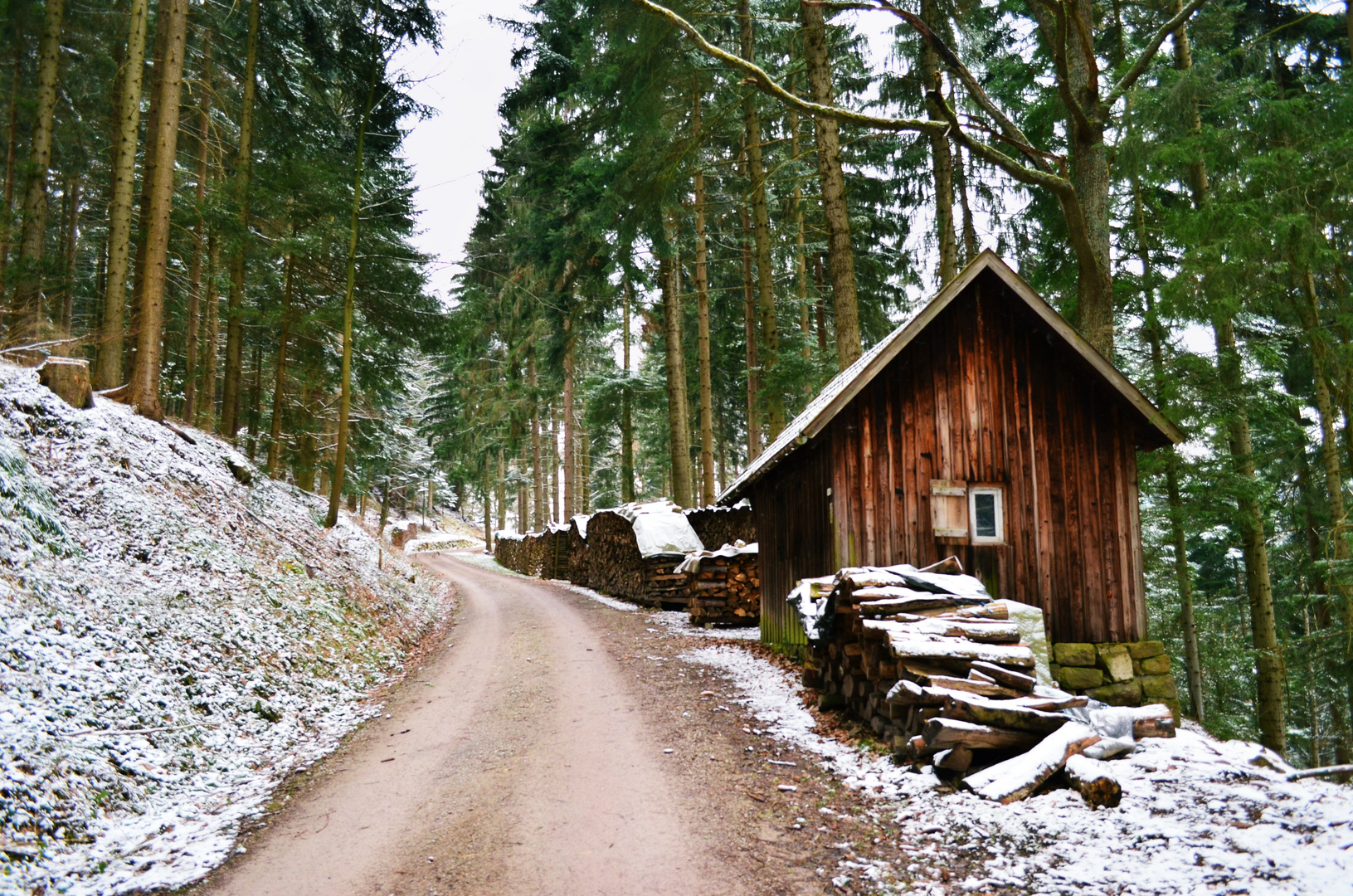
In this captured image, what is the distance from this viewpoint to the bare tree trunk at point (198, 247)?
14.6 metres

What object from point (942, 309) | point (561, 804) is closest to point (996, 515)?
point (942, 309)

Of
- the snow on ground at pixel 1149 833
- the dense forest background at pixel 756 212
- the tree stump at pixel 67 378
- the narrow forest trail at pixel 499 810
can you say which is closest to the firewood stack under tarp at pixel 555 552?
the dense forest background at pixel 756 212

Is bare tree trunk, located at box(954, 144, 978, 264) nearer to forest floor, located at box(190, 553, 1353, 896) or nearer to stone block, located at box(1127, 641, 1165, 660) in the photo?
stone block, located at box(1127, 641, 1165, 660)

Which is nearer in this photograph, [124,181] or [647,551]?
[124,181]

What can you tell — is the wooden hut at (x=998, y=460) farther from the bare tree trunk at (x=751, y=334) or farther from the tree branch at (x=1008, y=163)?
the bare tree trunk at (x=751, y=334)

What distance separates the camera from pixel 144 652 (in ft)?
22.0

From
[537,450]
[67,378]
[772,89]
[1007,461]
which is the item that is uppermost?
[772,89]

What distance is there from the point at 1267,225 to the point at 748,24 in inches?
438

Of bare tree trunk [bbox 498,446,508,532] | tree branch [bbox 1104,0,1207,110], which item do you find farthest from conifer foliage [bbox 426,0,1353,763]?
bare tree trunk [bbox 498,446,508,532]

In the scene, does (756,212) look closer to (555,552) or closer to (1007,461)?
(1007,461)

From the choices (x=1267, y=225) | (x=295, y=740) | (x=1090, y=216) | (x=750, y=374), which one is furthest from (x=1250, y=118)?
(x=295, y=740)

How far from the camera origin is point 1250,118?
33.3ft

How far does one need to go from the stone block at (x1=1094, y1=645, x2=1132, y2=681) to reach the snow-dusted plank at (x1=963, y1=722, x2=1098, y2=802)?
14.9ft

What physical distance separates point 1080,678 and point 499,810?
757 centimetres
